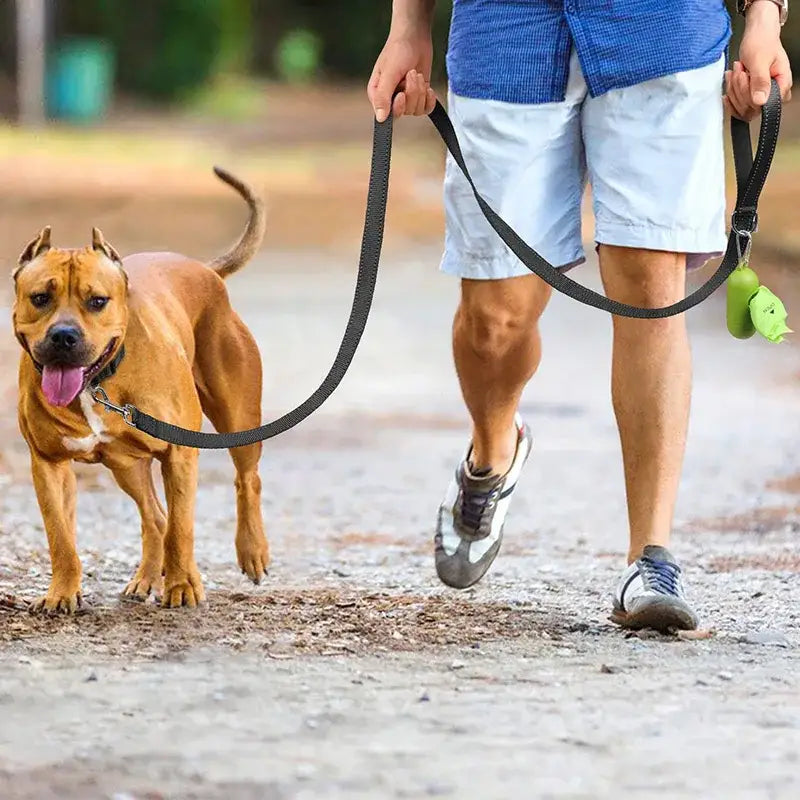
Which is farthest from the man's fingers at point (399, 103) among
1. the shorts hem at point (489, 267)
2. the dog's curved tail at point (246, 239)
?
the dog's curved tail at point (246, 239)

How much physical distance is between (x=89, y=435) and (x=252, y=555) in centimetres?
77

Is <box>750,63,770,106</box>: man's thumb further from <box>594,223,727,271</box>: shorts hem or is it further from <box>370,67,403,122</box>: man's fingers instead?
<box>370,67,403,122</box>: man's fingers

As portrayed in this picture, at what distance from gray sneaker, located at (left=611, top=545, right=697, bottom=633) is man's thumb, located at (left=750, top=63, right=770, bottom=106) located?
1.13 meters

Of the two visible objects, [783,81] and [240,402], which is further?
[240,402]

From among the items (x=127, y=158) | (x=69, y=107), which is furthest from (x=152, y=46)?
(x=127, y=158)

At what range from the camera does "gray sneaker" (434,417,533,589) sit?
198 inches

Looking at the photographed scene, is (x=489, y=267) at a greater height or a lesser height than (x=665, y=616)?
greater

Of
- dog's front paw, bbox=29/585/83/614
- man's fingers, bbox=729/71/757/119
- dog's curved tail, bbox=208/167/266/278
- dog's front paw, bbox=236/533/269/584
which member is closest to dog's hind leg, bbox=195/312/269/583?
dog's front paw, bbox=236/533/269/584

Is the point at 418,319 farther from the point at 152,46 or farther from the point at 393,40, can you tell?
the point at 152,46

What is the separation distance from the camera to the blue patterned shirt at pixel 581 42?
4480 millimetres

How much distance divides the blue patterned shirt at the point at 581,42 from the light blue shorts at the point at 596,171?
0.11 feet

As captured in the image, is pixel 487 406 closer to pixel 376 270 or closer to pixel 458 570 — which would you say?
pixel 458 570

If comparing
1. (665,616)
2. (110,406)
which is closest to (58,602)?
(110,406)

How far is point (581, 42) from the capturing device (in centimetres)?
452
